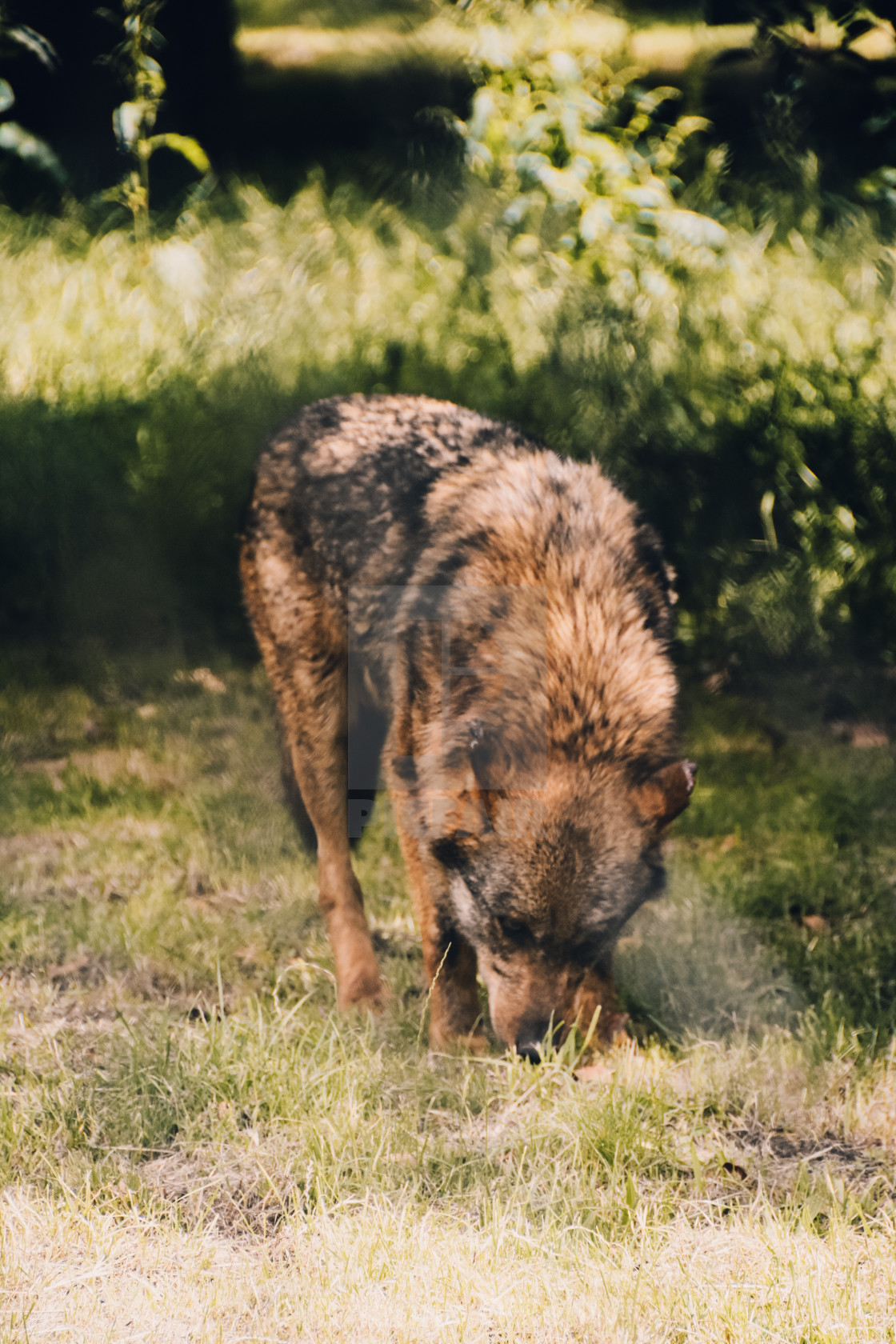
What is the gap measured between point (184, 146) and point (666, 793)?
11.2ft

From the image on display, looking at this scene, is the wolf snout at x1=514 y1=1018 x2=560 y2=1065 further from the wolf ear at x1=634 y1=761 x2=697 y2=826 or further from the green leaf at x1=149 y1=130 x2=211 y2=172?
the green leaf at x1=149 y1=130 x2=211 y2=172

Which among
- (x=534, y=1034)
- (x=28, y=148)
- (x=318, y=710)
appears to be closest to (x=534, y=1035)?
(x=534, y=1034)

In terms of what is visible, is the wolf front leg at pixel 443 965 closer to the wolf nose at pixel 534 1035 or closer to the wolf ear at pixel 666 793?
the wolf nose at pixel 534 1035

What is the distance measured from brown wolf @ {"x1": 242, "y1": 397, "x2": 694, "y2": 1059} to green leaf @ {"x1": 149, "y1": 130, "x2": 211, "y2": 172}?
1.34 metres

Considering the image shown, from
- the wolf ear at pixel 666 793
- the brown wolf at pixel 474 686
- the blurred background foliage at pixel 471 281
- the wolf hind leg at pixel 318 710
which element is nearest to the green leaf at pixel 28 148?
the blurred background foliage at pixel 471 281

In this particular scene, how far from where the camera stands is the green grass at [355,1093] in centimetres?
224

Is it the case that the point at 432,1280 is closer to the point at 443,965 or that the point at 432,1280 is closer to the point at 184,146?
the point at 443,965

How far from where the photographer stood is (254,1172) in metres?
2.65

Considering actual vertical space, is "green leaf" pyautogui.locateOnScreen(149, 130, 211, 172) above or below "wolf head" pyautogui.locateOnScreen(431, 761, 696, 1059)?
above

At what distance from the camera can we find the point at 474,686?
3133 millimetres

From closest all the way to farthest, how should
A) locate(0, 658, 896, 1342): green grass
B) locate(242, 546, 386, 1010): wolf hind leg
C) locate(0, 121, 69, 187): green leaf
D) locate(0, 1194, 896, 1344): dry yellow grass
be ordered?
locate(0, 1194, 896, 1344): dry yellow grass → locate(0, 658, 896, 1342): green grass → locate(242, 546, 386, 1010): wolf hind leg → locate(0, 121, 69, 187): green leaf

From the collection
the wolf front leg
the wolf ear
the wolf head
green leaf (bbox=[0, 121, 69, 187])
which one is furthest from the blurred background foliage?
the wolf ear

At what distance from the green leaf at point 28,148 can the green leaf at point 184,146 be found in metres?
0.43

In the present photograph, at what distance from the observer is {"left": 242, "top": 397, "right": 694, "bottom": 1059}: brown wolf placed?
2.92m
